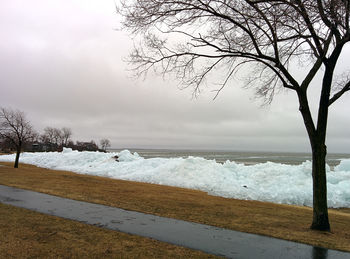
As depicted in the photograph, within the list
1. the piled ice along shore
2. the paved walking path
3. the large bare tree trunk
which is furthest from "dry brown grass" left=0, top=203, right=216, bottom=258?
the piled ice along shore

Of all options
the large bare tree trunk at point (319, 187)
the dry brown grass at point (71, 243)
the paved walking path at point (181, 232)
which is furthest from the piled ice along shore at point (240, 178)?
the dry brown grass at point (71, 243)

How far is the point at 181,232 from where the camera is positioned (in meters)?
6.19

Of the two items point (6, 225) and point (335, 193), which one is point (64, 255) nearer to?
point (6, 225)

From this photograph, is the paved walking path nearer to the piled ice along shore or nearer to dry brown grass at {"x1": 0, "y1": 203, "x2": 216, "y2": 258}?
dry brown grass at {"x1": 0, "y1": 203, "x2": 216, "y2": 258}

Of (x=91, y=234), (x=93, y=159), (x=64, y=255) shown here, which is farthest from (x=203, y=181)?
(x=93, y=159)

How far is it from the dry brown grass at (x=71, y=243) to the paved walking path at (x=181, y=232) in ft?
1.31

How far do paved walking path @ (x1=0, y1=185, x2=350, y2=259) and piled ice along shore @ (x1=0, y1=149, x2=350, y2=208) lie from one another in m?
7.99

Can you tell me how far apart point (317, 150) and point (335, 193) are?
11788 mm

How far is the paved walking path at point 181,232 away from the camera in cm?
524

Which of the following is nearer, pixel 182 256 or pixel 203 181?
pixel 182 256

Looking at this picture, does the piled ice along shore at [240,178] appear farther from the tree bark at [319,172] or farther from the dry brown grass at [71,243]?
the dry brown grass at [71,243]

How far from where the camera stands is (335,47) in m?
7.41

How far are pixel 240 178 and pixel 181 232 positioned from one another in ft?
54.5

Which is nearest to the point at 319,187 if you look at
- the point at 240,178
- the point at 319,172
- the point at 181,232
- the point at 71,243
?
the point at 319,172
